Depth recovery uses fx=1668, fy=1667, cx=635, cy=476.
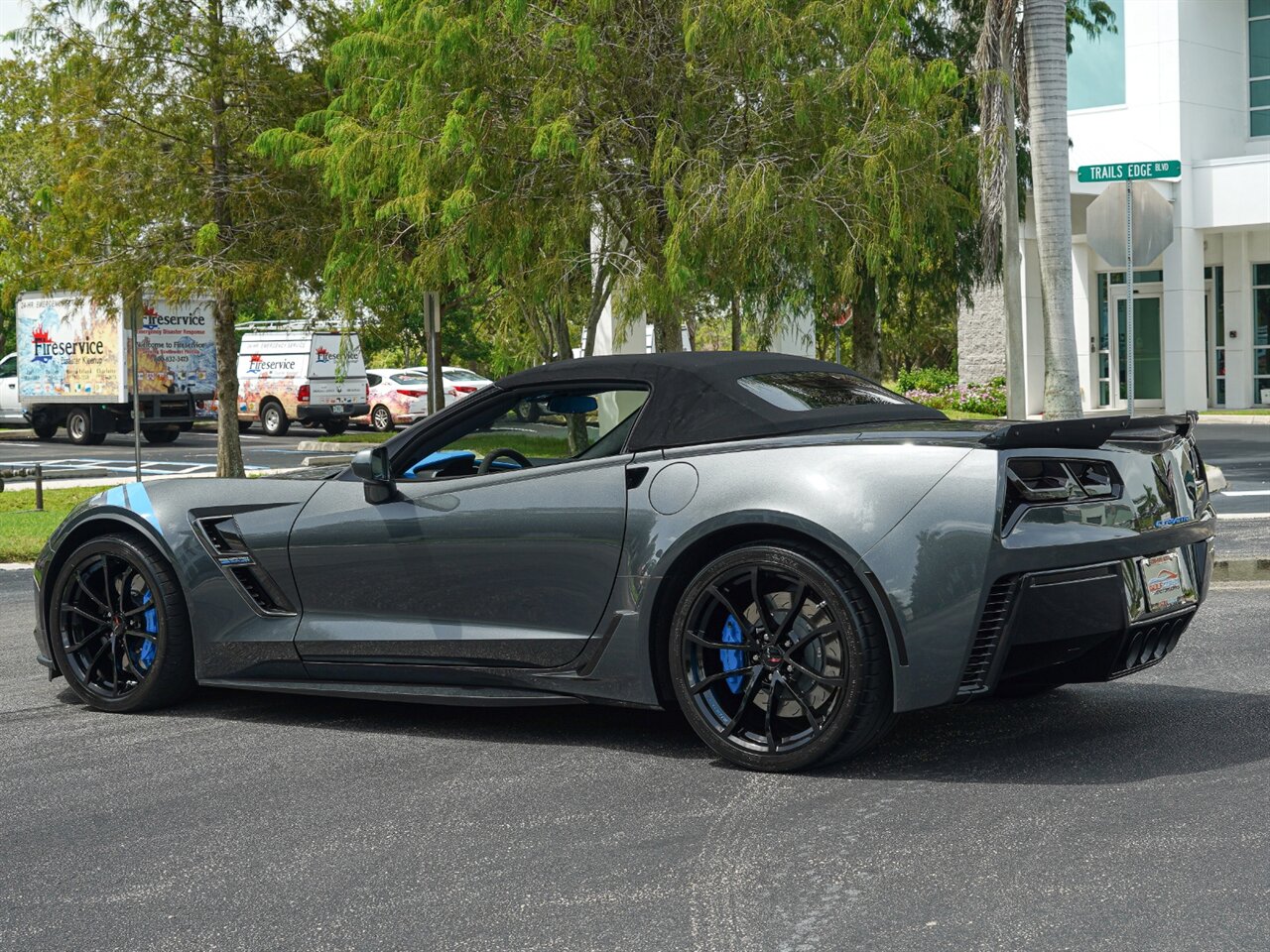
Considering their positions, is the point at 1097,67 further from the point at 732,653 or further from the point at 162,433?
the point at 732,653

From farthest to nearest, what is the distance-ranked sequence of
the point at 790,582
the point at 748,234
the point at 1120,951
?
1. the point at 748,234
2. the point at 790,582
3. the point at 1120,951

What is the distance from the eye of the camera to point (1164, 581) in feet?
17.3

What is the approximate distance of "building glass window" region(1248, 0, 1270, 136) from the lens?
35969 mm

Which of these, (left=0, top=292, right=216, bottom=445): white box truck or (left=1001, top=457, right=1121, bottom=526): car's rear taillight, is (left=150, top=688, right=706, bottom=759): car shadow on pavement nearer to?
(left=1001, top=457, right=1121, bottom=526): car's rear taillight

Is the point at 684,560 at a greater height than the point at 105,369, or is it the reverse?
the point at 105,369

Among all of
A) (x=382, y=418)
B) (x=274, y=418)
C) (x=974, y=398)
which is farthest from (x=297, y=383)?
(x=974, y=398)

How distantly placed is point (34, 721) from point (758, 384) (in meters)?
3.12

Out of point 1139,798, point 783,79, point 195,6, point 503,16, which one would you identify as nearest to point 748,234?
point 783,79

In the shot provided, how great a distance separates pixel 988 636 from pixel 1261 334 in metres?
34.2

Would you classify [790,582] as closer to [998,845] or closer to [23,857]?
[998,845]

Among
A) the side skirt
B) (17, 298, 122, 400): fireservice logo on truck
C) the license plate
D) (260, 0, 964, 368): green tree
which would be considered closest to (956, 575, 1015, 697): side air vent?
the license plate

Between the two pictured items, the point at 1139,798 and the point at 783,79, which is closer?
the point at 1139,798

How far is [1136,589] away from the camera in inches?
201

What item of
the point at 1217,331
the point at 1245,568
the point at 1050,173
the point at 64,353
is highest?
the point at 1050,173
